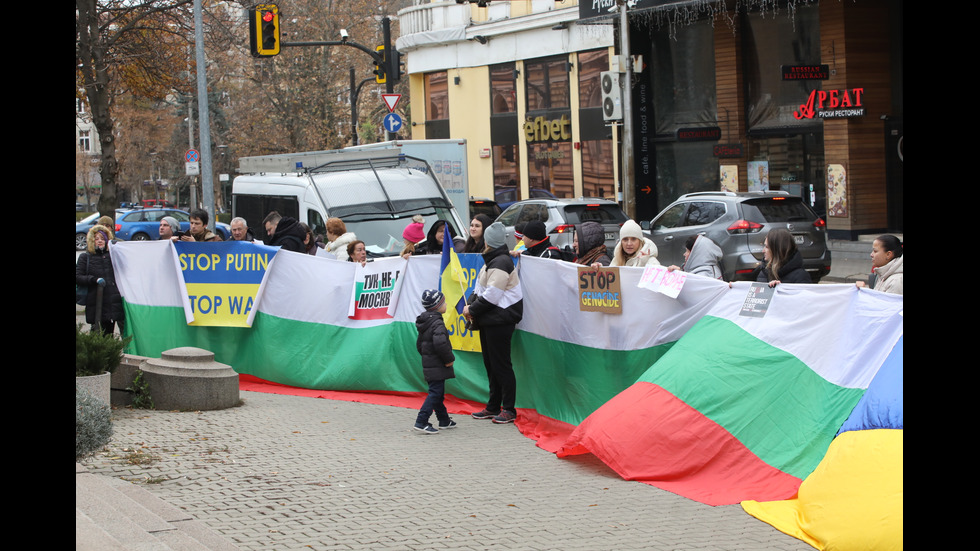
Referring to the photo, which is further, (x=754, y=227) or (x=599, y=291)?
(x=754, y=227)

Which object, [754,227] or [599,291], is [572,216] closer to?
[754,227]

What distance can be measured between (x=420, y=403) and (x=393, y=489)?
135 inches

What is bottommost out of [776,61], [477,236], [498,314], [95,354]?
[95,354]

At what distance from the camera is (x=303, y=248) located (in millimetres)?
12789

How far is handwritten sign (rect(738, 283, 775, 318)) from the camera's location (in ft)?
23.9

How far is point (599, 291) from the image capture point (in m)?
8.72

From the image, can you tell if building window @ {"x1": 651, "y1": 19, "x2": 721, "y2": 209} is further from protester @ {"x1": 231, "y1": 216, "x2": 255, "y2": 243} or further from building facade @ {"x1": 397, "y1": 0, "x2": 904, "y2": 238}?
protester @ {"x1": 231, "y1": 216, "x2": 255, "y2": 243}

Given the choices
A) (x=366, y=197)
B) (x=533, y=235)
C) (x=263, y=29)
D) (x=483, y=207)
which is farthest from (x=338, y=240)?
(x=483, y=207)

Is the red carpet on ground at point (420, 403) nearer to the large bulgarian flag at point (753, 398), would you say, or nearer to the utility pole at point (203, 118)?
the large bulgarian flag at point (753, 398)

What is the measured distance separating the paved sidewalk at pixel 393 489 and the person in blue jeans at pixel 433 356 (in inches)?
8.0

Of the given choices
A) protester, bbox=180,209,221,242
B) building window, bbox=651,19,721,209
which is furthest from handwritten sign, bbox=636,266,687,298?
building window, bbox=651,19,721,209

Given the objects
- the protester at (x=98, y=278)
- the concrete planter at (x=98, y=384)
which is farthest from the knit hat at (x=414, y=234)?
the concrete planter at (x=98, y=384)

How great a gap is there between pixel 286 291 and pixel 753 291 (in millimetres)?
5972
